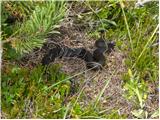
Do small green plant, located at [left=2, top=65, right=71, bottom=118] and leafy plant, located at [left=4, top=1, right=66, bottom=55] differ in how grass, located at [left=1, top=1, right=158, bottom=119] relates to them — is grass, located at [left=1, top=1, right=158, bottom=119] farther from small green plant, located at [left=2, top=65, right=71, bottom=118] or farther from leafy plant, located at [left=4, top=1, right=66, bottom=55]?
leafy plant, located at [left=4, top=1, right=66, bottom=55]

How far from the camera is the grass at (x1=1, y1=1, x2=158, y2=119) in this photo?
2346 millimetres

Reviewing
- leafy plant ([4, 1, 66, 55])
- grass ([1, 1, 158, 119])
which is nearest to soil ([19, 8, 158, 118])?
grass ([1, 1, 158, 119])

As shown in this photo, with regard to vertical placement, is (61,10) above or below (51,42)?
above

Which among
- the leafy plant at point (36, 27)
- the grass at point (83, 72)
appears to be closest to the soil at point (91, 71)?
the grass at point (83, 72)

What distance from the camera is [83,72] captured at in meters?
2.56

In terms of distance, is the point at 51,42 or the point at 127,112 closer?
the point at 127,112

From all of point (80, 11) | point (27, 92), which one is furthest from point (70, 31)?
point (27, 92)

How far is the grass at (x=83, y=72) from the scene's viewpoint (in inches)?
92.4

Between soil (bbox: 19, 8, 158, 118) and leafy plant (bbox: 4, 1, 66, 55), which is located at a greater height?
leafy plant (bbox: 4, 1, 66, 55)

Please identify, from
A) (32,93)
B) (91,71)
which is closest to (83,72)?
(91,71)

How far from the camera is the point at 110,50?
270cm

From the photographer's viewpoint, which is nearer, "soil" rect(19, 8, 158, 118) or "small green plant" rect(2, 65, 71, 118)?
Result: "small green plant" rect(2, 65, 71, 118)

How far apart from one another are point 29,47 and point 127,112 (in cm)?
68

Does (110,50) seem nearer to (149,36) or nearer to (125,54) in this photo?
(125,54)
